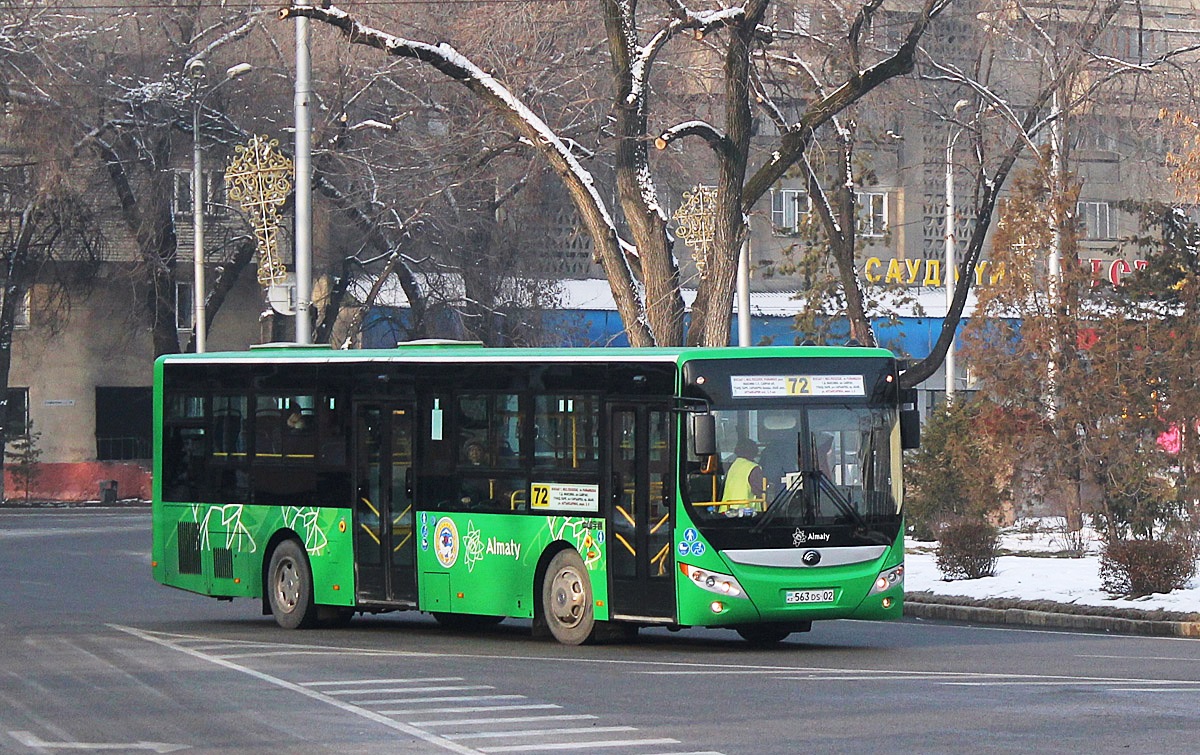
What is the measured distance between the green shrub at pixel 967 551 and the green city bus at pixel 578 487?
733 cm

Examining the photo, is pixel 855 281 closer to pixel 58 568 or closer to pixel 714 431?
pixel 58 568

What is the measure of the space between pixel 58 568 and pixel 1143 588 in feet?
52.4

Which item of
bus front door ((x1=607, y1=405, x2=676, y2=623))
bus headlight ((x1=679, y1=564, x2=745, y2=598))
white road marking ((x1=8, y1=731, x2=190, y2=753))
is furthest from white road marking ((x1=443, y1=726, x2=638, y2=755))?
bus front door ((x1=607, y1=405, x2=676, y2=623))

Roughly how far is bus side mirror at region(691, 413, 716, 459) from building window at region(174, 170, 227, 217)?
33.9m

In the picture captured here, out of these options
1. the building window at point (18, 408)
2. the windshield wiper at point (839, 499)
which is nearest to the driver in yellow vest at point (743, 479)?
the windshield wiper at point (839, 499)

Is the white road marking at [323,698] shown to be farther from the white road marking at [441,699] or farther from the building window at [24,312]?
the building window at [24,312]

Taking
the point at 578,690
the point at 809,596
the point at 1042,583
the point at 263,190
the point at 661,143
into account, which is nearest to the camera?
the point at 578,690

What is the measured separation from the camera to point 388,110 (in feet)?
155

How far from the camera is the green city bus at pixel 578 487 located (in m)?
18.0

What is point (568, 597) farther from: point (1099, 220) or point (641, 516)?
point (1099, 220)

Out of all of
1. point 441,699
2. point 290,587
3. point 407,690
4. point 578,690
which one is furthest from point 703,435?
point 290,587

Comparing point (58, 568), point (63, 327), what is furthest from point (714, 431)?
point (63, 327)

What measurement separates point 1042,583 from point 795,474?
797 cm

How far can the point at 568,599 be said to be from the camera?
18703 millimetres
